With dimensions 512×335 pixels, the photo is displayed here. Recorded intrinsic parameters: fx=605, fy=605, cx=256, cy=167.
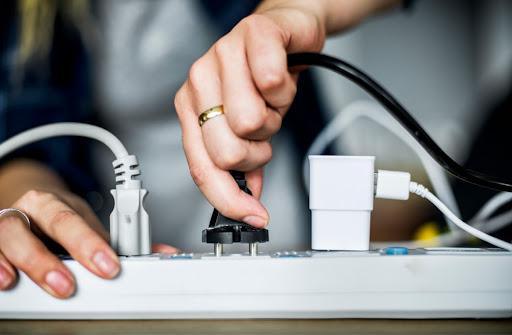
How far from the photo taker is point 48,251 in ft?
1.68

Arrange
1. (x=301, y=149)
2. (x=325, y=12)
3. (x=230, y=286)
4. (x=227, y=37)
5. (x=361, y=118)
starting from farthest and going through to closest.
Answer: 1. (x=361, y=118)
2. (x=301, y=149)
3. (x=325, y=12)
4. (x=227, y=37)
5. (x=230, y=286)

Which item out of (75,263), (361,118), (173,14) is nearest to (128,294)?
(75,263)

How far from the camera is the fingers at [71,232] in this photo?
481 mm

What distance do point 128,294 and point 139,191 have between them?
0.35 ft

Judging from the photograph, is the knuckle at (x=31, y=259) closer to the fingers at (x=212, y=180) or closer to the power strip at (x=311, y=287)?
the power strip at (x=311, y=287)

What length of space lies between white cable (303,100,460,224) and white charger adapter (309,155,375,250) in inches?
8.3

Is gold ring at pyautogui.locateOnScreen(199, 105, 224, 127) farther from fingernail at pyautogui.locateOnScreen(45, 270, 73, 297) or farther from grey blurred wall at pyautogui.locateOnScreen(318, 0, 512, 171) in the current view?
grey blurred wall at pyautogui.locateOnScreen(318, 0, 512, 171)

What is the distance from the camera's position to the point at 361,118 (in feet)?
5.16

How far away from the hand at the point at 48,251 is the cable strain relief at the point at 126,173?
0.05 meters

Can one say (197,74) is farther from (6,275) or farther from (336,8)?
(336,8)

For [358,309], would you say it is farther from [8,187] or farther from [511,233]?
[511,233]

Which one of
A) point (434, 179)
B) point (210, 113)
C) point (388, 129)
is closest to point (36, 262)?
point (210, 113)

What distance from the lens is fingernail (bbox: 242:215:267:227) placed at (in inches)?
22.0

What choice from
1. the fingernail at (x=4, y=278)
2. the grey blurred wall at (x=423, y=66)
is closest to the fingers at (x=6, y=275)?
the fingernail at (x=4, y=278)
